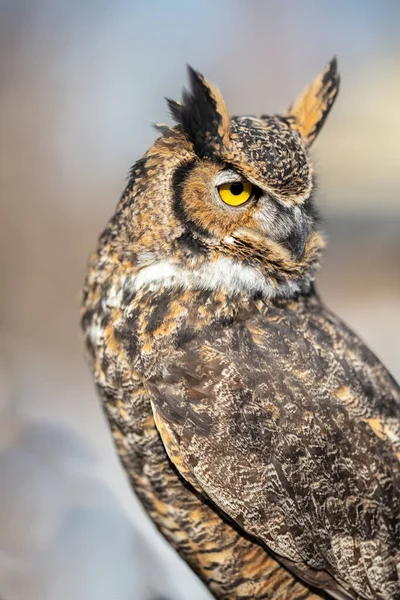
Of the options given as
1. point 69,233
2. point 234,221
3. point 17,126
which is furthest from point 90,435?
point 17,126

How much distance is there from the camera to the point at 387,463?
1230 millimetres

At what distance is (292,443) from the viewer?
3.70ft

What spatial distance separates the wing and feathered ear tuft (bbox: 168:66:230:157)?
34 centimetres

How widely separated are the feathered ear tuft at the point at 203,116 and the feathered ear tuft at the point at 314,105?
0.25 m

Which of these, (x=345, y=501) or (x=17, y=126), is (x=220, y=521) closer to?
(x=345, y=501)

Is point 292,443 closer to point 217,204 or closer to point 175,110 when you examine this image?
point 217,204

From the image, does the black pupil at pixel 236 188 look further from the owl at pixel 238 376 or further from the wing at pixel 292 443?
the wing at pixel 292 443

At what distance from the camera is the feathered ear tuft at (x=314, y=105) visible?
132 centimetres

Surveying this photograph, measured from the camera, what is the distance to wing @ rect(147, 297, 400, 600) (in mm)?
1089

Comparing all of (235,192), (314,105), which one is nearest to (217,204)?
(235,192)

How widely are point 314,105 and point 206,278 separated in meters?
0.50

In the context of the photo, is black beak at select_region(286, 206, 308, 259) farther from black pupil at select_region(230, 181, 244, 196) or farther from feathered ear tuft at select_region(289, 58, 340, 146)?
feathered ear tuft at select_region(289, 58, 340, 146)

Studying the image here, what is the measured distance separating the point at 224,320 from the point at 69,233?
324 cm

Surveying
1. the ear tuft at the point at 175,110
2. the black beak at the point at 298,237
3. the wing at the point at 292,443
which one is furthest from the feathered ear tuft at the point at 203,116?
the wing at the point at 292,443
